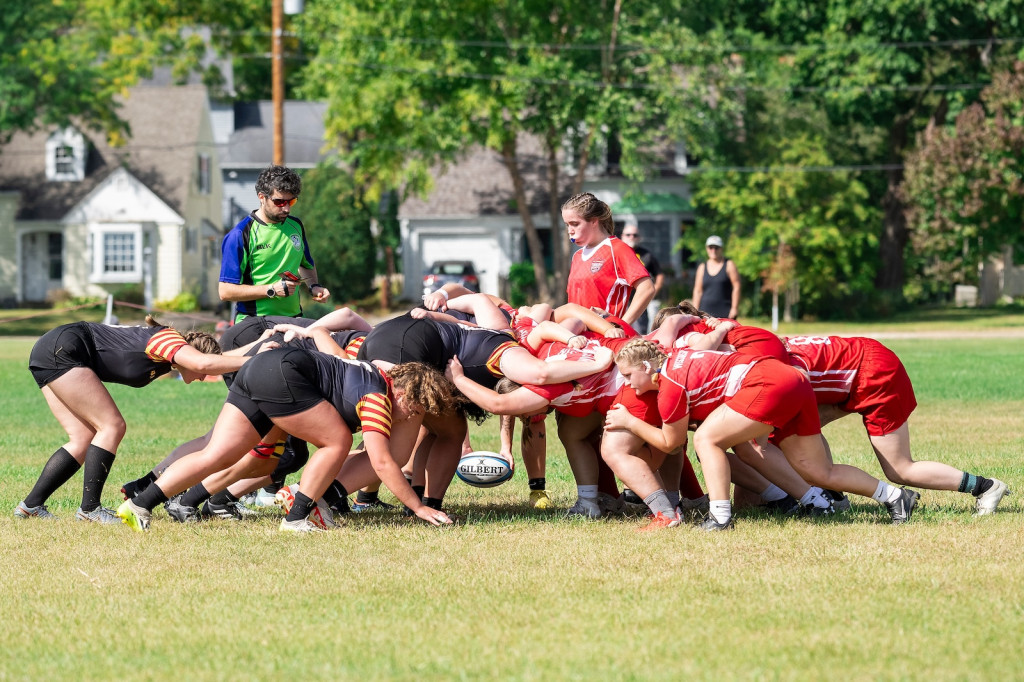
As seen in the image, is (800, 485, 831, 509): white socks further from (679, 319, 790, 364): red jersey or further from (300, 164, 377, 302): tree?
(300, 164, 377, 302): tree

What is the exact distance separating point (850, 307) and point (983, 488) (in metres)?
35.8

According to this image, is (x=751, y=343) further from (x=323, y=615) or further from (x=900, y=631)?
(x=323, y=615)

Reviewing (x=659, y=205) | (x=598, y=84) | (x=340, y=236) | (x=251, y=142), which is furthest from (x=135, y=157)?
(x=598, y=84)

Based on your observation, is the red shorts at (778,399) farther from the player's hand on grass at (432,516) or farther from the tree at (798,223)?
the tree at (798,223)

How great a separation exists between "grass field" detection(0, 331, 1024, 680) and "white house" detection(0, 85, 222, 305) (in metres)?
42.2

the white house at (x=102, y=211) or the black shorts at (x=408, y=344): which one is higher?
the white house at (x=102, y=211)

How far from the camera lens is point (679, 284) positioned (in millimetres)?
42344

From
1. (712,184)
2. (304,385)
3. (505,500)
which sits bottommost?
(505,500)

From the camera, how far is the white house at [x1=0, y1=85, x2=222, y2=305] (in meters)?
49.0

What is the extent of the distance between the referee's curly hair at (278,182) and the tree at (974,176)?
32.0 metres

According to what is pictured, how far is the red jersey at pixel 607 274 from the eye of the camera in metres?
9.51

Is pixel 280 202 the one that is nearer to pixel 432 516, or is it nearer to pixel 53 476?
pixel 53 476

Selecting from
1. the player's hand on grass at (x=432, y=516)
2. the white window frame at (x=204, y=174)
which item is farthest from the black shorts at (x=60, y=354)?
the white window frame at (x=204, y=174)

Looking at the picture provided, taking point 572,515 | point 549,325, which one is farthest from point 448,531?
point 549,325
